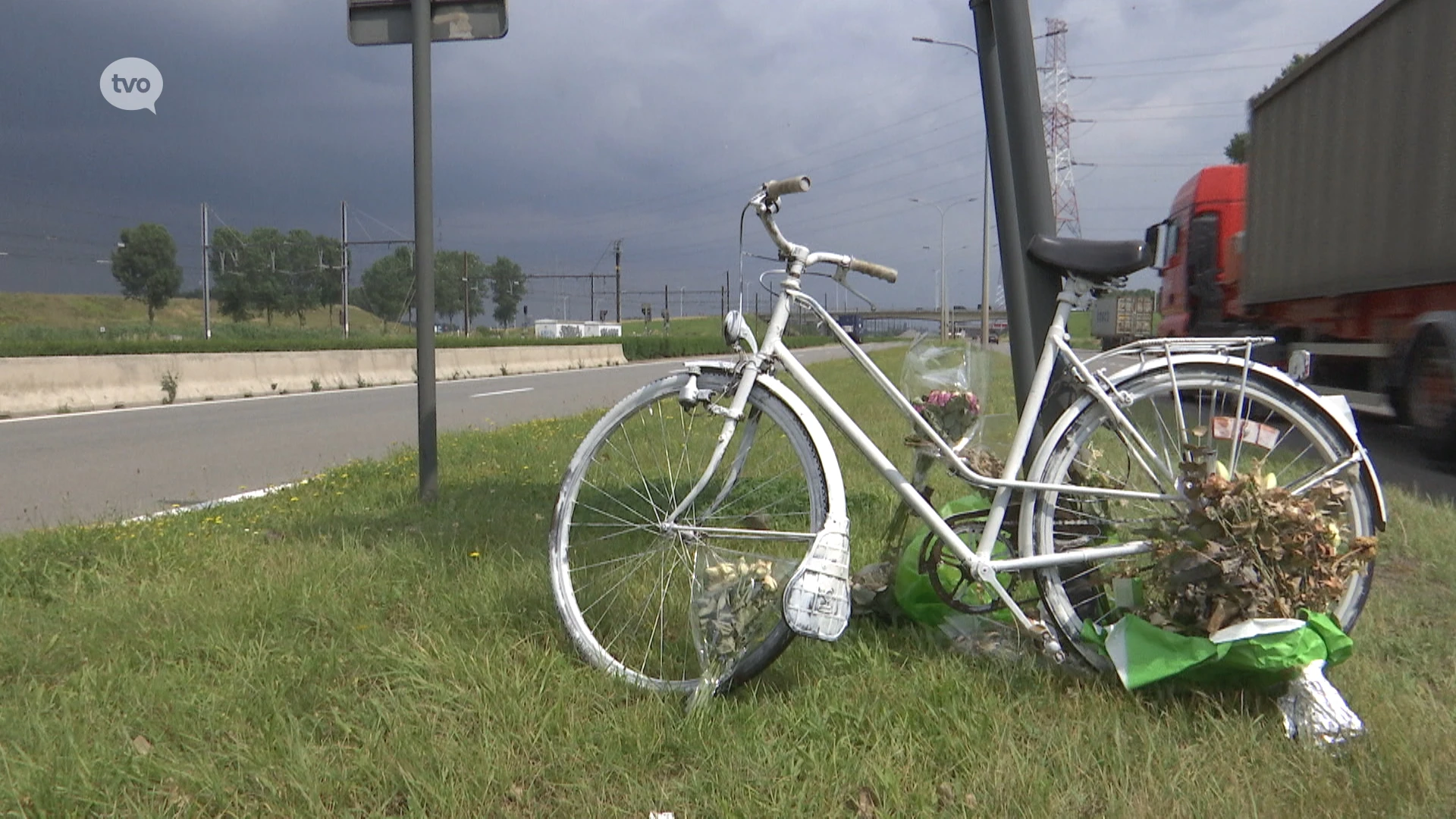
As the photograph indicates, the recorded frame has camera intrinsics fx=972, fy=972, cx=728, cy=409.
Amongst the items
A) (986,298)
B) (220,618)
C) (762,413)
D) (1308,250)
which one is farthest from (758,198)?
(986,298)

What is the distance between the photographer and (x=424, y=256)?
5160mm

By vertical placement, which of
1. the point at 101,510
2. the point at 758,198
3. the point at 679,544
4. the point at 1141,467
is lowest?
the point at 101,510

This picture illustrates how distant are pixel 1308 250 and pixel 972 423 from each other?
7.91 m

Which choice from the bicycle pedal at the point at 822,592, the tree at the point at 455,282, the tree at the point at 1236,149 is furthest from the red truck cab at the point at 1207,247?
the tree at the point at 455,282

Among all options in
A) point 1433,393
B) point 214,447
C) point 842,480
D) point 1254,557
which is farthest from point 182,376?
point 1254,557

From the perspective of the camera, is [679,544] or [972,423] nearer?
[679,544]

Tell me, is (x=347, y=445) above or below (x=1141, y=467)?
below

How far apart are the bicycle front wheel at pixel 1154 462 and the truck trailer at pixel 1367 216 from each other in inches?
212

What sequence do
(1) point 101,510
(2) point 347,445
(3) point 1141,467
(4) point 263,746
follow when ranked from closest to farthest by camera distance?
(4) point 263,746 < (3) point 1141,467 < (1) point 101,510 < (2) point 347,445

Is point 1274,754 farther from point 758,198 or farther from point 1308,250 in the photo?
point 1308,250

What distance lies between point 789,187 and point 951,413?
3.60 ft

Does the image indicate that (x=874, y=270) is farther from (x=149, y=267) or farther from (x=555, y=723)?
(x=149, y=267)

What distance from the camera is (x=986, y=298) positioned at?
31.5 m

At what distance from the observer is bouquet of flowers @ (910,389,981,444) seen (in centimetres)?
333
